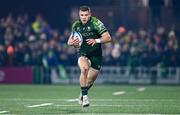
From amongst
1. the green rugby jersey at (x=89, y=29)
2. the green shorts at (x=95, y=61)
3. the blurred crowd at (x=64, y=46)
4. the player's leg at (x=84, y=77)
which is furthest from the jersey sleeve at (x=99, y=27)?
the blurred crowd at (x=64, y=46)

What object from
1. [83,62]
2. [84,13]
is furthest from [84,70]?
[84,13]

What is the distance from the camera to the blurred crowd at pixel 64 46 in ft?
107

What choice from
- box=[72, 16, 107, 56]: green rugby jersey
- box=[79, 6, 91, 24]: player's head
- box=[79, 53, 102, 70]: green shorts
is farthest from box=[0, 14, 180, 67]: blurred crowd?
box=[79, 6, 91, 24]: player's head

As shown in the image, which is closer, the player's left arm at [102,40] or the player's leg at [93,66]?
the player's left arm at [102,40]

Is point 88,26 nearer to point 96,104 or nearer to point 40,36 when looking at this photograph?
point 96,104

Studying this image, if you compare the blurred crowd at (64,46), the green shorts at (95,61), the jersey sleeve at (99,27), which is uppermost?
the jersey sleeve at (99,27)

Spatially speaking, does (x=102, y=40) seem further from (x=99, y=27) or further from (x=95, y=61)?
(x=95, y=61)

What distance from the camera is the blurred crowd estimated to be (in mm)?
32562

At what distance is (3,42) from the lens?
34.2 metres

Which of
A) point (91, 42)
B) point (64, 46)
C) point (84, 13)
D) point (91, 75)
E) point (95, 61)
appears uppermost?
point (84, 13)

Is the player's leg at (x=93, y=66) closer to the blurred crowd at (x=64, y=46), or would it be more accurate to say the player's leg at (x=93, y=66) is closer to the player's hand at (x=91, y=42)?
the player's hand at (x=91, y=42)

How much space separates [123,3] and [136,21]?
1122 mm

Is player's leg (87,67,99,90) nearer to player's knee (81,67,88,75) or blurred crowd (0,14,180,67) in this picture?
player's knee (81,67,88,75)

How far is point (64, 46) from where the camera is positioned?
33906mm
